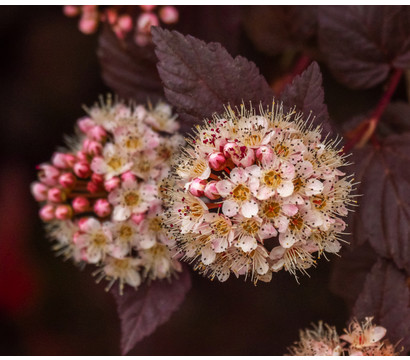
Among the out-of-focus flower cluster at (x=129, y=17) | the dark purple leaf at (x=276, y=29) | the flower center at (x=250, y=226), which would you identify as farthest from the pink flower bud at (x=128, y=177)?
the dark purple leaf at (x=276, y=29)

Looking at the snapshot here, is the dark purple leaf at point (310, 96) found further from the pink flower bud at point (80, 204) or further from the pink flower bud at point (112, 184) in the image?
the pink flower bud at point (80, 204)

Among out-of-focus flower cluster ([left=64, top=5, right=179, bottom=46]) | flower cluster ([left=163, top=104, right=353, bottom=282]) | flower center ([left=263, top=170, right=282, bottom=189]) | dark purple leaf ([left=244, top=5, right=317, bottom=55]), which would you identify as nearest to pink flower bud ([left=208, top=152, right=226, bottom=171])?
flower cluster ([left=163, top=104, right=353, bottom=282])

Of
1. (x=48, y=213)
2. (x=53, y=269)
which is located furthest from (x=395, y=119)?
(x=53, y=269)

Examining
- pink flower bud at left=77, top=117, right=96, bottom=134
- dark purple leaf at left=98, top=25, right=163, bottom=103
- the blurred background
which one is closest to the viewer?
pink flower bud at left=77, top=117, right=96, bottom=134

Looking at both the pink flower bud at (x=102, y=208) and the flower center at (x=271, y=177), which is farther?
the pink flower bud at (x=102, y=208)

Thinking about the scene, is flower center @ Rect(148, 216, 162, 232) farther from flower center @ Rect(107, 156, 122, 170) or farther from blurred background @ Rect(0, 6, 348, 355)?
blurred background @ Rect(0, 6, 348, 355)

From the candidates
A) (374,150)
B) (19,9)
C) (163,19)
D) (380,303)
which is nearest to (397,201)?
(374,150)
